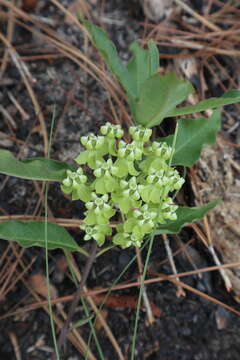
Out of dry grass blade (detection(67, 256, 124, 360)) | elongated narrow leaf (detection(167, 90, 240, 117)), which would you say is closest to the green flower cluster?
elongated narrow leaf (detection(167, 90, 240, 117))

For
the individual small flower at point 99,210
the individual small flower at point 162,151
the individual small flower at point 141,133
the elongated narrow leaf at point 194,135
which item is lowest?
the individual small flower at point 99,210

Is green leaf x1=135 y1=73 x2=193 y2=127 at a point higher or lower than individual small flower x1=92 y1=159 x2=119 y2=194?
higher

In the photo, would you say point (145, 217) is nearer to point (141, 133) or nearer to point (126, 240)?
point (126, 240)

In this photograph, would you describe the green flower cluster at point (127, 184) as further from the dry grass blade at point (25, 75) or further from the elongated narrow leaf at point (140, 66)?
the dry grass blade at point (25, 75)

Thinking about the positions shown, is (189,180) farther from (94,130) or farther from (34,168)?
(34,168)

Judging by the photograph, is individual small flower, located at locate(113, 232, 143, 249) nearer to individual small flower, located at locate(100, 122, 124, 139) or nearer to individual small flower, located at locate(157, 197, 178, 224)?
individual small flower, located at locate(157, 197, 178, 224)

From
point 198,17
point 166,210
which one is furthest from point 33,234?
point 198,17

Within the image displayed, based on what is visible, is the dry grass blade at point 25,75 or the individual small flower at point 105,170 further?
the dry grass blade at point 25,75

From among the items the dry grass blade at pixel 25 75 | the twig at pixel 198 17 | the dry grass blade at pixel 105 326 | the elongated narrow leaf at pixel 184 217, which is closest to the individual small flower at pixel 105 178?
the elongated narrow leaf at pixel 184 217
